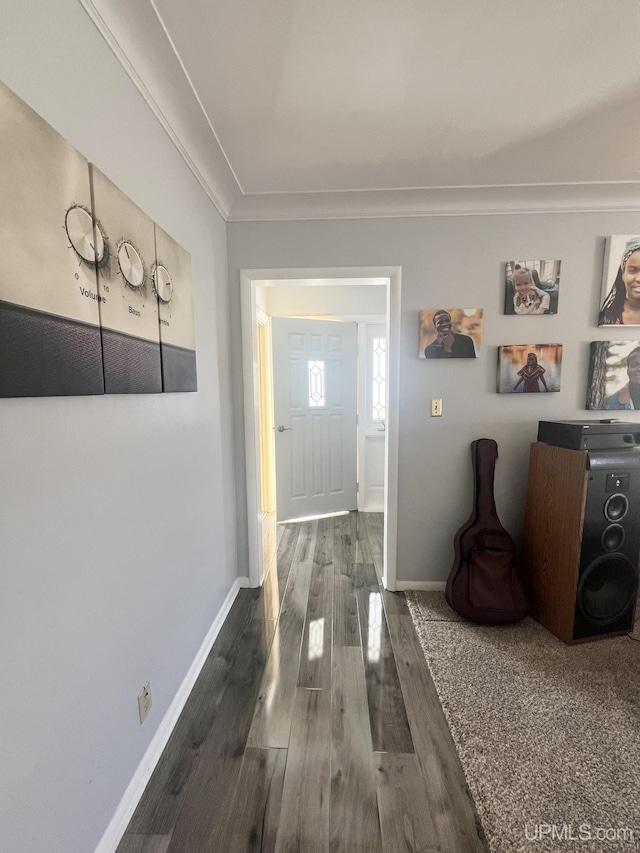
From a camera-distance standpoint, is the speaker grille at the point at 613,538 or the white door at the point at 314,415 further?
the white door at the point at 314,415

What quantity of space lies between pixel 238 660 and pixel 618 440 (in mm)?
2210

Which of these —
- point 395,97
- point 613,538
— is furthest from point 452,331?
point 613,538

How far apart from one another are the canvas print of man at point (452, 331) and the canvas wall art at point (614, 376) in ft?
2.36

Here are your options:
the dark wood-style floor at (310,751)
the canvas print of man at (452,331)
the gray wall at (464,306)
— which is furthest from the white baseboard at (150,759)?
the canvas print of man at (452,331)

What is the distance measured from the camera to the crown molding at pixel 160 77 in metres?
0.99

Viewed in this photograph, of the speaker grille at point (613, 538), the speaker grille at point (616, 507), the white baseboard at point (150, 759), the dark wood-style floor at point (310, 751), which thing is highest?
the speaker grille at point (616, 507)

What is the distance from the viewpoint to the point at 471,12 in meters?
1.03

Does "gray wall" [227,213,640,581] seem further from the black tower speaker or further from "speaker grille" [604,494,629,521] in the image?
"speaker grille" [604,494,629,521]

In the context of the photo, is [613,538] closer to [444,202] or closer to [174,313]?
[444,202]

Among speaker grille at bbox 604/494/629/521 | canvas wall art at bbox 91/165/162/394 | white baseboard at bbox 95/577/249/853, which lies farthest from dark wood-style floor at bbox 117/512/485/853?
canvas wall art at bbox 91/165/162/394

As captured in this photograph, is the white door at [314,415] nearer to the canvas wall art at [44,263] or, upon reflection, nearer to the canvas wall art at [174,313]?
the canvas wall art at [174,313]

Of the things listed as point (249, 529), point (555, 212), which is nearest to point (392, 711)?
point (249, 529)

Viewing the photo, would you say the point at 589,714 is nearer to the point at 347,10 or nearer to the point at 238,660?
the point at 238,660

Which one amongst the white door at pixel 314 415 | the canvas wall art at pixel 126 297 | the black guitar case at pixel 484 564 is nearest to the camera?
the canvas wall art at pixel 126 297
